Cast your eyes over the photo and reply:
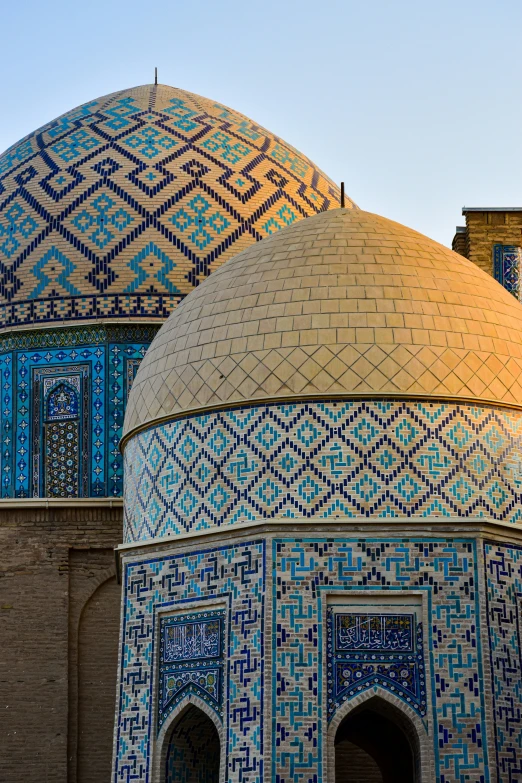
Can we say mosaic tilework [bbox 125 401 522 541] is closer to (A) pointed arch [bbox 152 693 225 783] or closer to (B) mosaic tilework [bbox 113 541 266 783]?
(B) mosaic tilework [bbox 113 541 266 783]

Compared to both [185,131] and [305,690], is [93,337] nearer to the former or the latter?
[185,131]

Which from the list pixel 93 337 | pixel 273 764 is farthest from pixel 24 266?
pixel 273 764

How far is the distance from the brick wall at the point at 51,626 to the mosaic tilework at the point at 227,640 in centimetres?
161

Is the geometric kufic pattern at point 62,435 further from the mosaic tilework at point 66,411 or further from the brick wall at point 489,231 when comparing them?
the brick wall at point 489,231

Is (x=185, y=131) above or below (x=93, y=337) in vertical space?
above

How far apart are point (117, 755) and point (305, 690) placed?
134cm

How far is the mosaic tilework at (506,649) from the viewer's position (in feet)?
28.8

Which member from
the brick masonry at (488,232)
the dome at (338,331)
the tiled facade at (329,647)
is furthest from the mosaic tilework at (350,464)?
the brick masonry at (488,232)

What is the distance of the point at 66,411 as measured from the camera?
40.0 ft

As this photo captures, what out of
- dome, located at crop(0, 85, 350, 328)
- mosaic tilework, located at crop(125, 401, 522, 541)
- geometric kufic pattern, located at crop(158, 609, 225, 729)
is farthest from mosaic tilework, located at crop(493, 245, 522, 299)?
geometric kufic pattern, located at crop(158, 609, 225, 729)

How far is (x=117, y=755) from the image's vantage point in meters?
9.53

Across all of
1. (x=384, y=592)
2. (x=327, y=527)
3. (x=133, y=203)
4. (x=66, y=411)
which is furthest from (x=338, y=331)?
(x=133, y=203)

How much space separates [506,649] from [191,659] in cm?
176

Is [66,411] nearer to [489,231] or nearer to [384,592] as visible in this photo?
[489,231]
